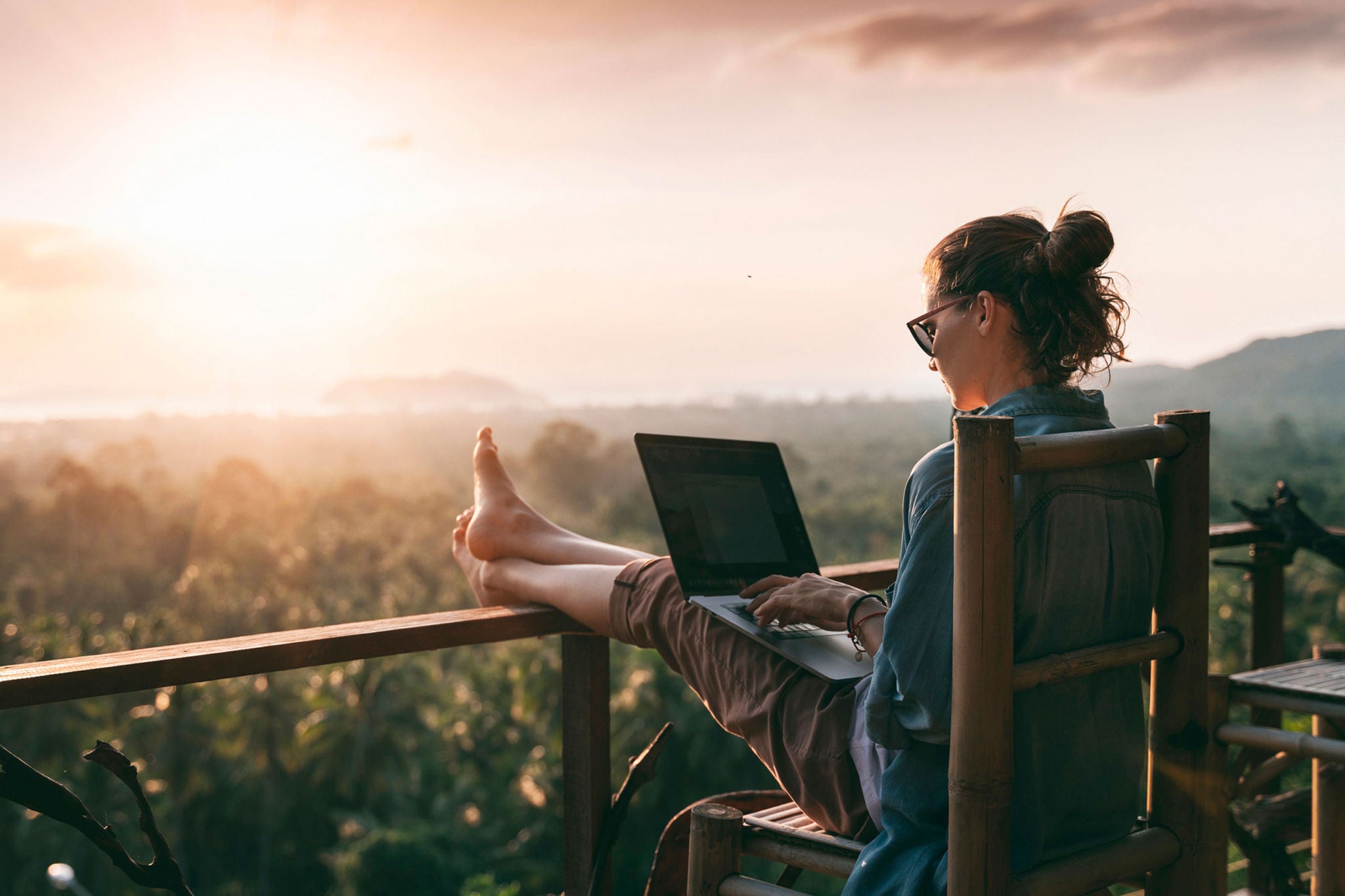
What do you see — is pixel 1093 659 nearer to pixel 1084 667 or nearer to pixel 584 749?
pixel 1084 667

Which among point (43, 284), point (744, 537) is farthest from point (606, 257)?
point (744, 537)

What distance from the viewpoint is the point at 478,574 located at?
1.99 m

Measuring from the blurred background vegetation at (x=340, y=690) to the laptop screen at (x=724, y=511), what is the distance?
32.8ft

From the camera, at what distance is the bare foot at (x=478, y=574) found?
1.91 m

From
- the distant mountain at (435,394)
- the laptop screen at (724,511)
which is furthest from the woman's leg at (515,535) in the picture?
the distant mountain at (435,394)

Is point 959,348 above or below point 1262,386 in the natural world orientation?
below

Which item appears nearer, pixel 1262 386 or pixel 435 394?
pixel 1262 386

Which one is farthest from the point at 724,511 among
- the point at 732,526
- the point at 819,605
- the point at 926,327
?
the point at 926,327

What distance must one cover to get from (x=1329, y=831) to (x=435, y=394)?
10152cm

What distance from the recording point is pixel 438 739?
3031 centimetres

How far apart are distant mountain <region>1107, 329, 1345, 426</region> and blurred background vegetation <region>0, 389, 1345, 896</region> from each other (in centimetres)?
100

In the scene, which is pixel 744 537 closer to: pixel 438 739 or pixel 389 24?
pixel 389 24

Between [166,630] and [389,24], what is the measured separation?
27.7m

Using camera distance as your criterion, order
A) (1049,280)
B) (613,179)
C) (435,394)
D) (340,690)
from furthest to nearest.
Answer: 1. (435,394)
2. (613,179)
3. (340,690)
4. (1049,280)
